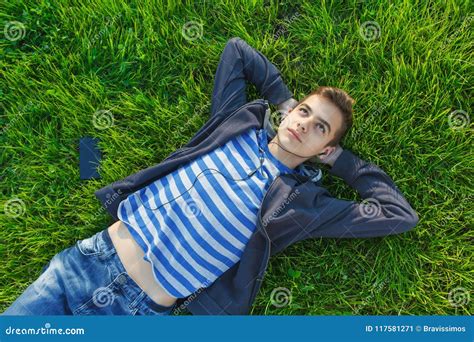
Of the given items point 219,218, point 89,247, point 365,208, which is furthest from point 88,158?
point 365,208

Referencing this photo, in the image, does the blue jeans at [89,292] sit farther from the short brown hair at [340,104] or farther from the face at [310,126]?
the short brown hair at [340,104]

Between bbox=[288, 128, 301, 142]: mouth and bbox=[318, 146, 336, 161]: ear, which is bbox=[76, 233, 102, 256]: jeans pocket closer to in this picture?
bbox=[288, 128, 301, 142]: mouth

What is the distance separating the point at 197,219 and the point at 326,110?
97 centimetres

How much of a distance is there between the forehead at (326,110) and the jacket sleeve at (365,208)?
26cm

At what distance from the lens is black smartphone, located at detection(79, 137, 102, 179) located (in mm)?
2895

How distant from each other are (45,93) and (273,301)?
2000 millimetres

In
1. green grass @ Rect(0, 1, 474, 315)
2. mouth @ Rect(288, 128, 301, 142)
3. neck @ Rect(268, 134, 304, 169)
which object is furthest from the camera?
green grass @ Rect(0, 1, 474, 315)

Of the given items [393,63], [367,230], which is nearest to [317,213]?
[367,230]

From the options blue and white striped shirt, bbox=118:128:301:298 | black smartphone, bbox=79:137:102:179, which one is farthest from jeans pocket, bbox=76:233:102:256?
black smartphone, bbox=79:137:102:179

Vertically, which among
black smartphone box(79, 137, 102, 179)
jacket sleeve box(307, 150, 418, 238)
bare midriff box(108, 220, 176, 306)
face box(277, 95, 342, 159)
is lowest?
jacket sleeve box(307, 150, 418, 238)

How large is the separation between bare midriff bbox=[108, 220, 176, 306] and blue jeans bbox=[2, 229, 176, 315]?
24 mm

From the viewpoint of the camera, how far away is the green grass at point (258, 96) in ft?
9.32

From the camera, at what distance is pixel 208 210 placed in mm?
2559

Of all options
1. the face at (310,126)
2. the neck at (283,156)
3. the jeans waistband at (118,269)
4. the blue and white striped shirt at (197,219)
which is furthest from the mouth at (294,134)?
the jeans waistband at (118,269)
